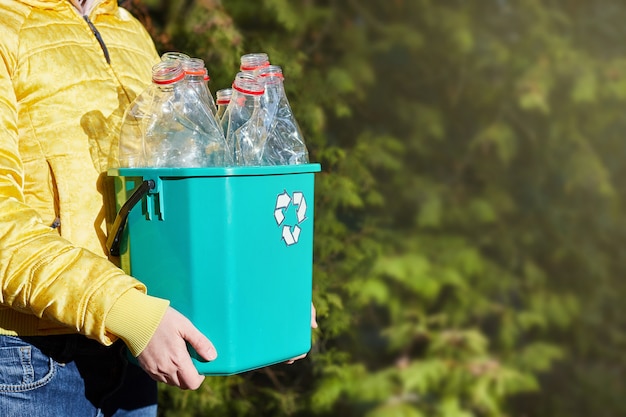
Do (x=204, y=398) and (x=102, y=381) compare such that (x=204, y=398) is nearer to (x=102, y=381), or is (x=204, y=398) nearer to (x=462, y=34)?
(x=102, y=381)

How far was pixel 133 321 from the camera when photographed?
1.20 m

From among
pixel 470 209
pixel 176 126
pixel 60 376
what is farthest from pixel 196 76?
pixel 470 209

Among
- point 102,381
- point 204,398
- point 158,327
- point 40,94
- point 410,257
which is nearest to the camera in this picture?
point 158,327

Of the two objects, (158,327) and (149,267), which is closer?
(158,327)

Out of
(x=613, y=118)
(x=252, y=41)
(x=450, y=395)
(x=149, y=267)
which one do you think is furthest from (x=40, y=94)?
(x=613, y=118)

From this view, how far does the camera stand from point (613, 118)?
10.0 feet

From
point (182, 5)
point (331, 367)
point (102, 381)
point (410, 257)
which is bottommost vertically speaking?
point (331, 367)

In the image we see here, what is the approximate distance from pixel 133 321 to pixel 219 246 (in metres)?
0.19

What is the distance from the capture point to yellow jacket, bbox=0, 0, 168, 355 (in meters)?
1.20

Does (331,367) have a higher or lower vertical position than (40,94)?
lower

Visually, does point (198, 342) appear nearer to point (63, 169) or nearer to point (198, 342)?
point (198, 342)

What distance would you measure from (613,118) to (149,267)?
2.34m

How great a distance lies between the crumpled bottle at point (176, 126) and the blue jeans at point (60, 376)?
0.37m

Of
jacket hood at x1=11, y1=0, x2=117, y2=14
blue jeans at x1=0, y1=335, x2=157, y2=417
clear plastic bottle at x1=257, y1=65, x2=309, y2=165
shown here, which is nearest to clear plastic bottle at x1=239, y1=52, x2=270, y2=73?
clear plastic bottle at x1=257, y1=65, x2=309, y2=165
